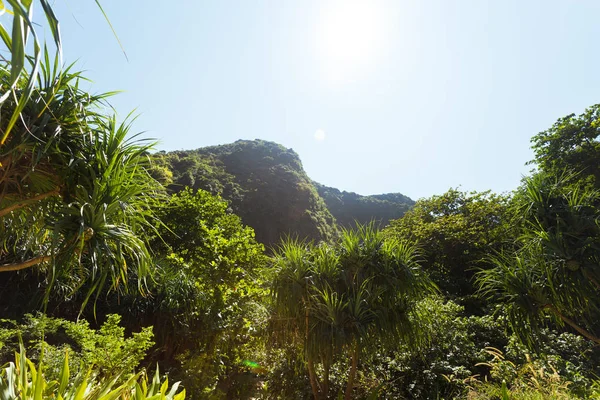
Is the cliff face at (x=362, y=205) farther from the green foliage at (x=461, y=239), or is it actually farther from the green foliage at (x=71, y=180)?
the green foliage at (x=71, y=180)

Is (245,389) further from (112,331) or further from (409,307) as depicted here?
(409,307)

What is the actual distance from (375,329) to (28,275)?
240 inches

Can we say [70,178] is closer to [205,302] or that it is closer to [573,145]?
[205,302]

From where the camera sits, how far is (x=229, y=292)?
15.0 feet

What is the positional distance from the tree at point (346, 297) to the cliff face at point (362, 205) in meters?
26.6

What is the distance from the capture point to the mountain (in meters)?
24.2

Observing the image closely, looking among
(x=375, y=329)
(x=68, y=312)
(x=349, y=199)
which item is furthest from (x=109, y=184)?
(x=349, y=199)

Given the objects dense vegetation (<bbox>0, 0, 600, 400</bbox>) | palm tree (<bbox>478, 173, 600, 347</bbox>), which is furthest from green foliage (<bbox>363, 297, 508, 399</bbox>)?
palm tree (<bbox>478, 173, 600, 347</bbox>)

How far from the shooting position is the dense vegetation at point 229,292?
5.96ft

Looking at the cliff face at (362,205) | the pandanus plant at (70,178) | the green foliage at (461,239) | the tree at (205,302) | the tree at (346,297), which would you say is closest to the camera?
the pandanus plant at (70,178)

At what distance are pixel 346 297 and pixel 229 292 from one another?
1903mm

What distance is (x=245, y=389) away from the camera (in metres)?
4.21

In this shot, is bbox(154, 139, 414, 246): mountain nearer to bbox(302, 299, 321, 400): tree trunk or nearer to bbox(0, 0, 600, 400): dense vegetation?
Result: bbox(0, 0, 600, 400): dense vegetation

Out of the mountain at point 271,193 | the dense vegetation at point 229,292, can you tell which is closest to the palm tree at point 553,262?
the dense vegetation at point 229,292
